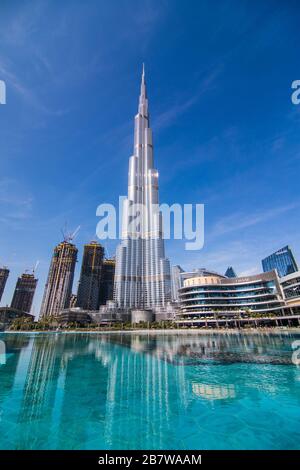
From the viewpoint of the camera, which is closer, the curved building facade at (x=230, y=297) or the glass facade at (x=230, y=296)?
the curved building facade at (x=230, y=297)

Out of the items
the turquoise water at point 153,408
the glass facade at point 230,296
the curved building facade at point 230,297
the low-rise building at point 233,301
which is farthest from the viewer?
the glass facade at point 230,296

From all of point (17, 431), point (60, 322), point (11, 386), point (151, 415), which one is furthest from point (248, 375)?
point (60, 322)

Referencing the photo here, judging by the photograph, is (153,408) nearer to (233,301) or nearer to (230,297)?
(230,297)

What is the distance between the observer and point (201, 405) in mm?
18047

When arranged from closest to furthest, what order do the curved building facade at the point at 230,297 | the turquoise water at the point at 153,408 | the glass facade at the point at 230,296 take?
the turquoise water at the point at 153,408
the curved building facade at the point at 230,297
the glass facade at the point at 230,296

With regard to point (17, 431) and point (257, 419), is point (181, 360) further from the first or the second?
point (17, 431)

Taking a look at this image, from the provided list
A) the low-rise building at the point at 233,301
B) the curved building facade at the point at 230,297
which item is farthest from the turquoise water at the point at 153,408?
the curved building facade at the point at 230,297

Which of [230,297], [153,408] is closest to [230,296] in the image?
[230,297]

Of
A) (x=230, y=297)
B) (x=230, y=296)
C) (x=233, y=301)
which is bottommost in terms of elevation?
(x=233, y=301)

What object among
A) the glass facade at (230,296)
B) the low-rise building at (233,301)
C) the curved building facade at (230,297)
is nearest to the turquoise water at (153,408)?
the low-rise building at (233,301)

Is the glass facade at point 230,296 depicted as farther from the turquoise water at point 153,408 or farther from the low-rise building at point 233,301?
the turquoise water at point 153,408

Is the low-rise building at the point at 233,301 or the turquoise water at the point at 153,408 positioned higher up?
the low-rise building at the point at 233,301

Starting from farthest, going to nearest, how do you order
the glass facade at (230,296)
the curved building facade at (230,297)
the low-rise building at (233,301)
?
the glass facade at (230,296)
the curved building facade at (230,297)
the low-rise building at (233,301)
